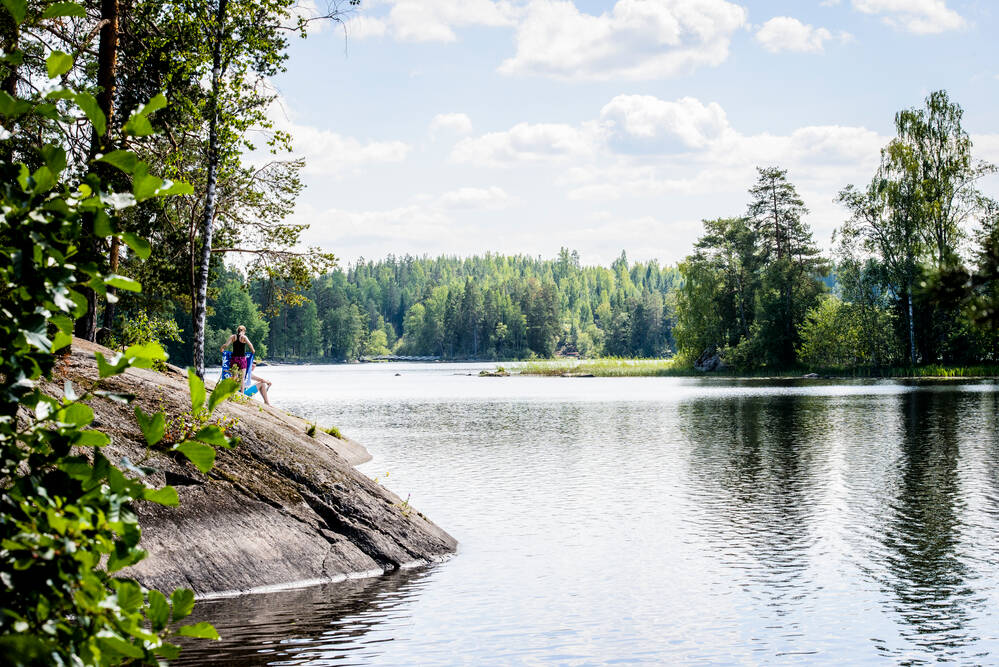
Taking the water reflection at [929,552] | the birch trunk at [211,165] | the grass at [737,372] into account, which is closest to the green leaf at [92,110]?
the water reflection at [929,552]

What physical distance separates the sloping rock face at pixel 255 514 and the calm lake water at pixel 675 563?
0.47 m

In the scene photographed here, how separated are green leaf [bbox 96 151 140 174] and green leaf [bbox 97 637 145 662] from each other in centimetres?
142

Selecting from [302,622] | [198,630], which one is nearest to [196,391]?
[198,630]

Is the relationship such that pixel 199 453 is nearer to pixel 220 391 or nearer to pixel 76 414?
pixel 220 391

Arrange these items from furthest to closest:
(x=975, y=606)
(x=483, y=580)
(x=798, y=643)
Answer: (x=483, y=580) → (x=975, y=606) → (x=798, y=643)

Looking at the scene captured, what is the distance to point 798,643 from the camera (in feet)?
29.4

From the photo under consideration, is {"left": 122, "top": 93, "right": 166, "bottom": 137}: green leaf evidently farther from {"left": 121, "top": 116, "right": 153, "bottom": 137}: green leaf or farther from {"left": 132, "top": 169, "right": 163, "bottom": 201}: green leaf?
{"left": 132, "top": 169, "right": 163, "bottom": 201}: green leaf

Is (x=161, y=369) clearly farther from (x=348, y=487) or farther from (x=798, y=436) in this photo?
(x=798, y=436)

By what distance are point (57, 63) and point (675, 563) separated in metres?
11.3

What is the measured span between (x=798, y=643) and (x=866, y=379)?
62.7 meters

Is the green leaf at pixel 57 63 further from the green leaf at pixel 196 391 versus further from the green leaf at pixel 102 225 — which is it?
the green leaf at pixel 196 391

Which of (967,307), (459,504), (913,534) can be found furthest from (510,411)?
(967,307)

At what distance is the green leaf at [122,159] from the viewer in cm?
279

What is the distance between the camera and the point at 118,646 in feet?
7.94
